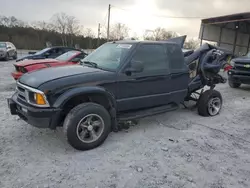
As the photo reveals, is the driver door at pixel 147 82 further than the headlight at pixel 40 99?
Yes

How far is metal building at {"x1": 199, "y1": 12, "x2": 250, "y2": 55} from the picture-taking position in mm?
20184

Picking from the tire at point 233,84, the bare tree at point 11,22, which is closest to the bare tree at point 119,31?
the bare tree at point 11,22

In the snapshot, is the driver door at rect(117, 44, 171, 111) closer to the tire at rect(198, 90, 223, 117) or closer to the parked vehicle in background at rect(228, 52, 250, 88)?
the tire at rect(198, 90, 223, 117)

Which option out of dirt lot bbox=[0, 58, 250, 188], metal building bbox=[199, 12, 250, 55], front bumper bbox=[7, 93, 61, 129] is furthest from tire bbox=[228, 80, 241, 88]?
metal building bbox=[199, 12, 250, 55]

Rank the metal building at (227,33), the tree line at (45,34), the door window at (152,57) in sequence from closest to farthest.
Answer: the door window at (152,57) < the metal building at (227,33) < the tree line at (45,34)

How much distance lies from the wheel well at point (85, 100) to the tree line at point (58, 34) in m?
30.7

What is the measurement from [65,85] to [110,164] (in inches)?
52.1

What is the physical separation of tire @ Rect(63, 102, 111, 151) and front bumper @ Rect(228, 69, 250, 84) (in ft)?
23.0

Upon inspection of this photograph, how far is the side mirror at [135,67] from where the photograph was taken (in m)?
3.78

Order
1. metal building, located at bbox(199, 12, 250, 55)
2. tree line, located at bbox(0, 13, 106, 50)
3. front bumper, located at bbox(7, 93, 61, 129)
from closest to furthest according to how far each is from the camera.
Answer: front bumper, located at bbox(7, 93, 61, 129) < metal building, located at bbox(199, 12, 250, 55) < tree line, located at bbox(0, 13, 106, 50)

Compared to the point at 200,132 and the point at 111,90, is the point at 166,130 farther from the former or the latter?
the point at 111,90

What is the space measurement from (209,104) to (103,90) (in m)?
3.03

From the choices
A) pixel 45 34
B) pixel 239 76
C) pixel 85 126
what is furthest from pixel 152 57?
pixel 45 34

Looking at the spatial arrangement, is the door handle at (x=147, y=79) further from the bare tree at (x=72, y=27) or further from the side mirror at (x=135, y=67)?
the bare tree at (x=72, y=27)
